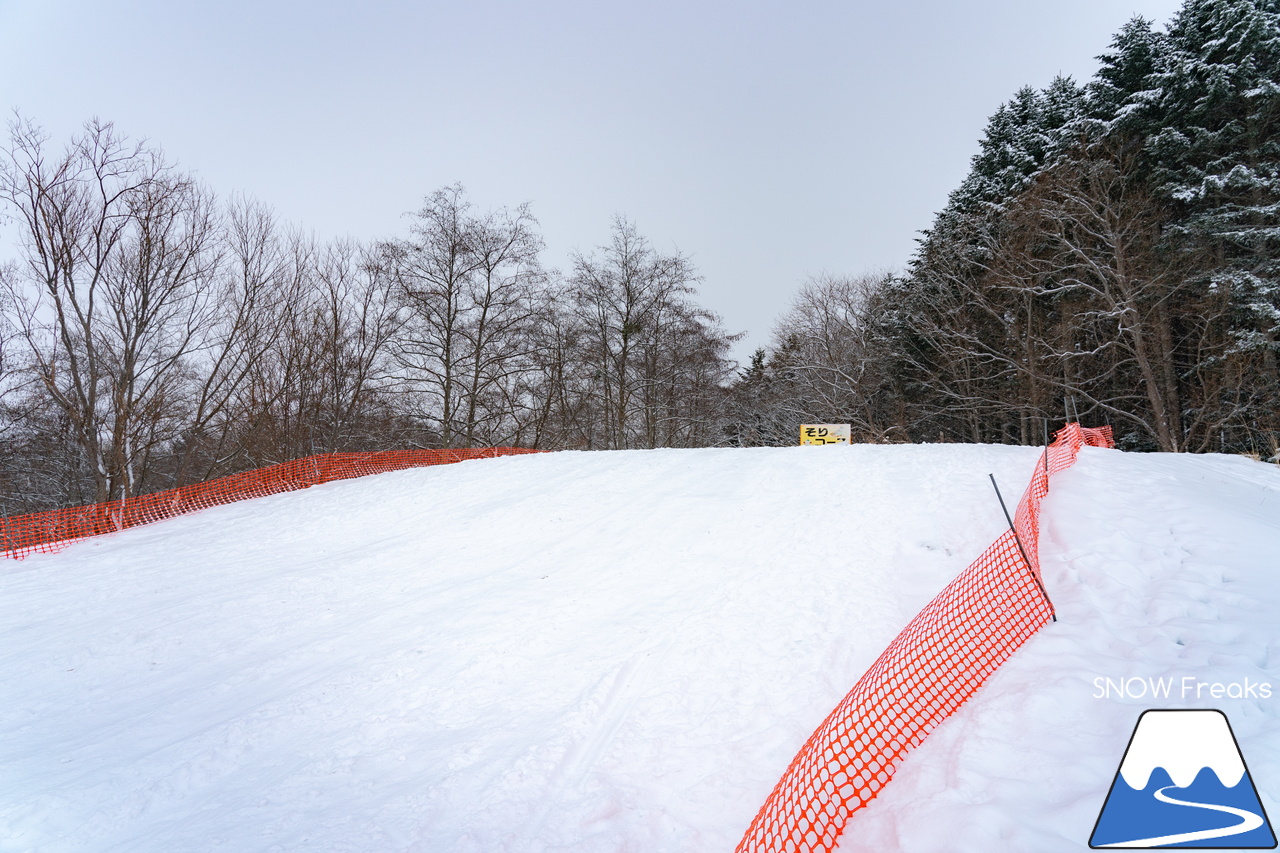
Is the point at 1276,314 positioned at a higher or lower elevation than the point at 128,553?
higher

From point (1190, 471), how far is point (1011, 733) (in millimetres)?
8725

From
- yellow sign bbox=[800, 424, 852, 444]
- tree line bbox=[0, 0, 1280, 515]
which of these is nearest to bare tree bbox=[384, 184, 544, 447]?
tree line bbox=[0, 0, 1280, 515]

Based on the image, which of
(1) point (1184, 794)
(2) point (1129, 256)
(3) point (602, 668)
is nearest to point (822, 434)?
(3) point (602, 668)

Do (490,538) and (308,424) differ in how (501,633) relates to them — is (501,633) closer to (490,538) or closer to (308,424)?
(490,538)

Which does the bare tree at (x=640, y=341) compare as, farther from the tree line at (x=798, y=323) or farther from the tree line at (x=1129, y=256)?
the tree line at (x=1129, y=256)

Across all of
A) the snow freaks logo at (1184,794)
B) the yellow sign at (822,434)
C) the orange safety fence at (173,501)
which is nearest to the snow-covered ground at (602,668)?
the snow freaks logo at (1184,794)

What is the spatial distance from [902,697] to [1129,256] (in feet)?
79.7

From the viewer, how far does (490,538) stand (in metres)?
9.48

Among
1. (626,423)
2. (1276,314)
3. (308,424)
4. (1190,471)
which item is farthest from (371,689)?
(626,423)

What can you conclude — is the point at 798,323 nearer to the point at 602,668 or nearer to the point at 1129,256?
the point at 1129,256

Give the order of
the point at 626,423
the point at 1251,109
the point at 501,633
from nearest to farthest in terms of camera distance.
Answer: the point at 501,633 → the point at 1251,109 → the point at 626,423

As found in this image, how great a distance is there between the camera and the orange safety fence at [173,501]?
1153 centimetres

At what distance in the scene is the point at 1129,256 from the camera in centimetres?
2034

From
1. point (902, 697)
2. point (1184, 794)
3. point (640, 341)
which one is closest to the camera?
point (1184, 794)
